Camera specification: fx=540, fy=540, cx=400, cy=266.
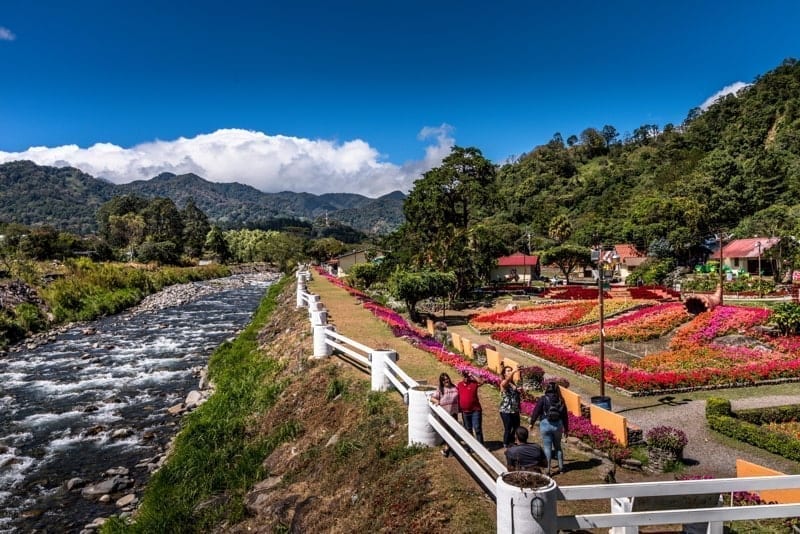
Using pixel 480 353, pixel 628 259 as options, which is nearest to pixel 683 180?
pixel 628 259

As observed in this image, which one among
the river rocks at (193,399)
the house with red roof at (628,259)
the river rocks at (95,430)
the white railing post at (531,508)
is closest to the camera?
the white railing post at (531,508)

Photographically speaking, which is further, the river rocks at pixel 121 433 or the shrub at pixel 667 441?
the river rocks at pixel 121 433

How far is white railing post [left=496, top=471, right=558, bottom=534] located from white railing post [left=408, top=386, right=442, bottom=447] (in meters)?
3.95

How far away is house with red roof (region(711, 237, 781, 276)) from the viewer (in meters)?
54.9

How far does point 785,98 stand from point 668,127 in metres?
58.5

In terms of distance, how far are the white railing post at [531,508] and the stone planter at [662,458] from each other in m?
7.87

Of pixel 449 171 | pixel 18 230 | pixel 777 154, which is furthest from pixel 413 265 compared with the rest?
pixel 18 230

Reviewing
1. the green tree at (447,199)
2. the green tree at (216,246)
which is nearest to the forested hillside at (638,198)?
the green tree at (447,199)

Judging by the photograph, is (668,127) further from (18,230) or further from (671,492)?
(671,492)

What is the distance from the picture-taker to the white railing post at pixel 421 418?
357 inches

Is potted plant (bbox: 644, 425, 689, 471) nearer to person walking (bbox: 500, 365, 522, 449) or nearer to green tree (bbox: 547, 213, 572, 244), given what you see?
person walking (bbox: 500, 365, 522, 449)

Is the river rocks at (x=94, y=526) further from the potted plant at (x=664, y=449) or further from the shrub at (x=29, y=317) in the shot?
the shrub at (x=29, y=317)

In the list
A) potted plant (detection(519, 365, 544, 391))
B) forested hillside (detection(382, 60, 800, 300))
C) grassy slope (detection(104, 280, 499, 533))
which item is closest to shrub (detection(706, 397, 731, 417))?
potted plant (detection(519, 365, 544, 391))

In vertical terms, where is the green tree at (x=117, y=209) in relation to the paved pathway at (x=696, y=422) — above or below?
above
